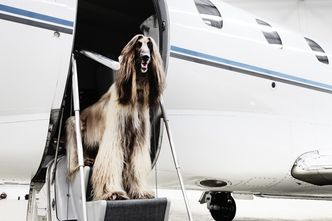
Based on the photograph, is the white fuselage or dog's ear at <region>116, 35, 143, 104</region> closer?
dog's ear at <region>116, 35, 143, 104</region>

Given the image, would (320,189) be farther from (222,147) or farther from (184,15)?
(184,15)

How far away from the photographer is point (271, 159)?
15.8ft

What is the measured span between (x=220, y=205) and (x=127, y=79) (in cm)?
535

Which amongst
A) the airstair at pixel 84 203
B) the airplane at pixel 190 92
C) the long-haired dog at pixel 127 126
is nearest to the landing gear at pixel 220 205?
the airplane at pixel 190 92

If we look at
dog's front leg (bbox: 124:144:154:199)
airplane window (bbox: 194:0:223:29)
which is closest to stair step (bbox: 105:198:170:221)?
dog's front leg (bbox: 124:144:154:199)

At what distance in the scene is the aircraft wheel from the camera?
25.3ft

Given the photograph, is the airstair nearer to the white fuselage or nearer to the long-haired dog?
the long-haired dog

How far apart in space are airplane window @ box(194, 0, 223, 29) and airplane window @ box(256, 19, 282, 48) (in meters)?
0.75

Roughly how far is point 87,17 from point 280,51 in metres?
2.28

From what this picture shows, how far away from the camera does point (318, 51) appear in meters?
5.95


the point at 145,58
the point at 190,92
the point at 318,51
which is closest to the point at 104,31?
the point at 190,92

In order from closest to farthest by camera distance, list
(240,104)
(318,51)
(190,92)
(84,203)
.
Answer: (84,203) → (190,92) → (240,104) → (318,51)

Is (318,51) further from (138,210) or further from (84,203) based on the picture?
(84,203)

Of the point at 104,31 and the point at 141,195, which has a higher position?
the point at 104,31
